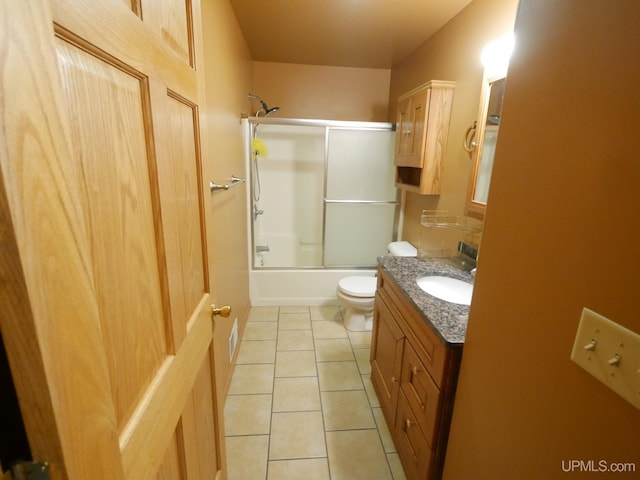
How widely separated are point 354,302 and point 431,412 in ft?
4.55

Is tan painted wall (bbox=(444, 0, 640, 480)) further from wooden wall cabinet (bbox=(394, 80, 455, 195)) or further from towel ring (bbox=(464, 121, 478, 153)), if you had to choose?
wooden wall cabinet (bbox=(394, 80, 455, 195))

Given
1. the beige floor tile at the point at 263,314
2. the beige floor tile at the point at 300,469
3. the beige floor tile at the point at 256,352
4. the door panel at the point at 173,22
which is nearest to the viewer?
the door panel at the point at 173,22

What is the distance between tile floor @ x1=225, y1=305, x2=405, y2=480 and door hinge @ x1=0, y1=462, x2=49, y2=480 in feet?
4.53

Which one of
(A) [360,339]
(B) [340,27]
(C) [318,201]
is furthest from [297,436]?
(B) [340,27]

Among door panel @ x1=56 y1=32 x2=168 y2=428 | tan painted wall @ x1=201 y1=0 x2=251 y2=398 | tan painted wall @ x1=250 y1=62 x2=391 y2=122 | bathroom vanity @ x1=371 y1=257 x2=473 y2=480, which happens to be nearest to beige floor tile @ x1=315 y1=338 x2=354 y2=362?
bathroom vanity @ x1=371 y1=257 x2=473 y2=480

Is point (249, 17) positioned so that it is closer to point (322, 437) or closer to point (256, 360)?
point (256, 360)

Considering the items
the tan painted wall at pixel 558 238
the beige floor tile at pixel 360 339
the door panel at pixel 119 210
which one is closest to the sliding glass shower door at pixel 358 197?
the beige floor tile at pixel 360 339

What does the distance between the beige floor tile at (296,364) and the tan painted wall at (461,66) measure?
4.81 ft

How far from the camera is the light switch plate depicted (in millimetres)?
491

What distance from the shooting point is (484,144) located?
169 cm

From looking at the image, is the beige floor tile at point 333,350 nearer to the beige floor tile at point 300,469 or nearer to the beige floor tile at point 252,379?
the beige floor tile at point 252,379

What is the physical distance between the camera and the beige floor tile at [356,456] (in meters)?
→ 1.48

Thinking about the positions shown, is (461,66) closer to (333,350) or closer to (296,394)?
(333,350)

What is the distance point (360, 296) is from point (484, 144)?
1410 mm
